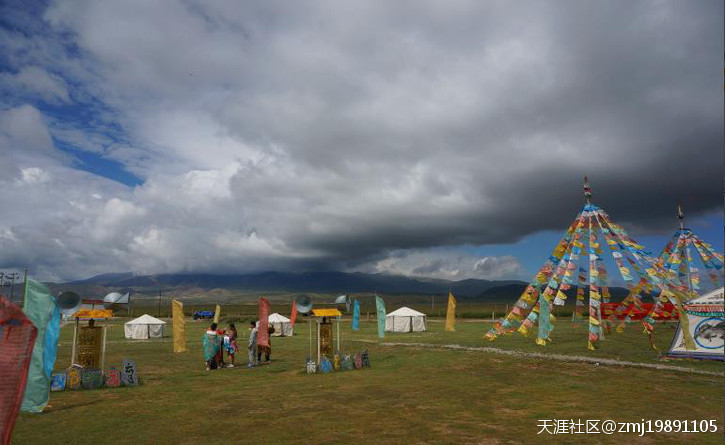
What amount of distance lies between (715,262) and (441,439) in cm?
3233

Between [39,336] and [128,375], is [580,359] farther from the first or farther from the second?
[39,336]

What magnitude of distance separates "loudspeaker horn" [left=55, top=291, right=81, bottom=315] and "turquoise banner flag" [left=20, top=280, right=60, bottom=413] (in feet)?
8.05

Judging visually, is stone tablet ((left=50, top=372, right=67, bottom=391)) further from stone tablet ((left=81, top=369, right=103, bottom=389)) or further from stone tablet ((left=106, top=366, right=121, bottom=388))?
stone tablet ((left=106, top=366, right=121, bottom=388))

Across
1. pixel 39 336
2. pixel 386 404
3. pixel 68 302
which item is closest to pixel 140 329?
pixel 68 302

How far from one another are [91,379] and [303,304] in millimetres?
7894

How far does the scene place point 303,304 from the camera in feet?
61.7

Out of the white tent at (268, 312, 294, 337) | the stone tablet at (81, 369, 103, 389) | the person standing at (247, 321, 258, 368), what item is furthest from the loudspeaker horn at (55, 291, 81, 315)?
the white tent at (268, 312, 294, 337)

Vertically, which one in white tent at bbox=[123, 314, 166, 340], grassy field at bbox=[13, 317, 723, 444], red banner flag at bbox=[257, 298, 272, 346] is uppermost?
red banner flag at bbox=[257, 298, 272, 346]

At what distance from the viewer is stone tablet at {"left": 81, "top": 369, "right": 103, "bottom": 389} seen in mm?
15719

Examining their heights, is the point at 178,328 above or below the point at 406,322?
above

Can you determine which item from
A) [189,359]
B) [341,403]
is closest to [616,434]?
[341,403]

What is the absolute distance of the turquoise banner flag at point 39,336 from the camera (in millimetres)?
11984

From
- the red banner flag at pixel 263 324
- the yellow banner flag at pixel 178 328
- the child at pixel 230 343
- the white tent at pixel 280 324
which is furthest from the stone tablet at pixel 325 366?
the white tent at pixel 280 324

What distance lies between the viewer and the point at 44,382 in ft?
39.8
